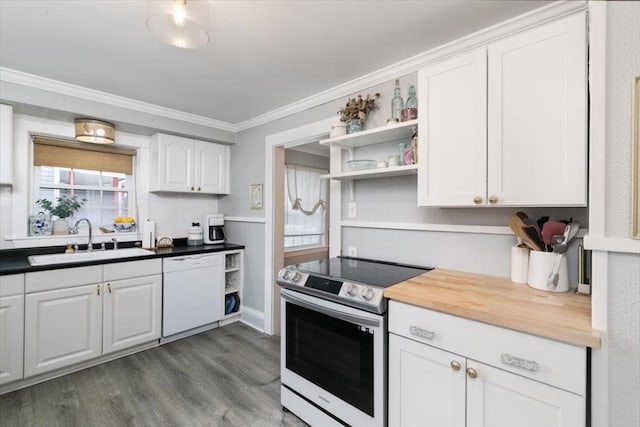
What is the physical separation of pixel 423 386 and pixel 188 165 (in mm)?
3131

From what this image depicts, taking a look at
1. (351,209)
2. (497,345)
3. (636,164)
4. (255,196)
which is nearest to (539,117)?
(636,164)

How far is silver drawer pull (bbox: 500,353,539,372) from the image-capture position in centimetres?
106

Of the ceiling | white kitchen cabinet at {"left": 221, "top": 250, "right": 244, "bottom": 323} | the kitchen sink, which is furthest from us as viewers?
white kitchen cabinet at {"left": 221, "top": 250, "right": 244, "bottom": 323}

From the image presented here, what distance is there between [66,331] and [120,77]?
205 centimetres

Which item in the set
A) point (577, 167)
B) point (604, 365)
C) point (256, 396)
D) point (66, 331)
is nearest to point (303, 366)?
point (256, 396)

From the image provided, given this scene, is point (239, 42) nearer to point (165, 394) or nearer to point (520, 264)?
point (520, 264)

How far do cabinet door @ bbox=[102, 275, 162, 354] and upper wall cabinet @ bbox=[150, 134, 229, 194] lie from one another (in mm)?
1050

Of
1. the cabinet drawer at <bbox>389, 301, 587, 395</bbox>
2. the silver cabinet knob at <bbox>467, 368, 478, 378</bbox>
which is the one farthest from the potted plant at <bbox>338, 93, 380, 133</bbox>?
the silver cabinet knob at <bbox>467, 368, 478, 378</bbox>

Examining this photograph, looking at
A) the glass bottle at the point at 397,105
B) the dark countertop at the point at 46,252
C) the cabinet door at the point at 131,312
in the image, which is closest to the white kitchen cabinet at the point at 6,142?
the dark countertop at the point at 46,252

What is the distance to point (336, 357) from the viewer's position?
1645mm

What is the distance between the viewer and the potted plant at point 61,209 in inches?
108

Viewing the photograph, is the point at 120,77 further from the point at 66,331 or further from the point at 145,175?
the point at 66,331

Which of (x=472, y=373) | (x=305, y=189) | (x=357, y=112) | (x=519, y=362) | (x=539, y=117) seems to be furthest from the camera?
(x=305, y=189)

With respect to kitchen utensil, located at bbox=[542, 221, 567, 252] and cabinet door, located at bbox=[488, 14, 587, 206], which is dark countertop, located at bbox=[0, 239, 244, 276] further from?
kitchen utensil, located at bbox=[542, 221, 567, 252]
